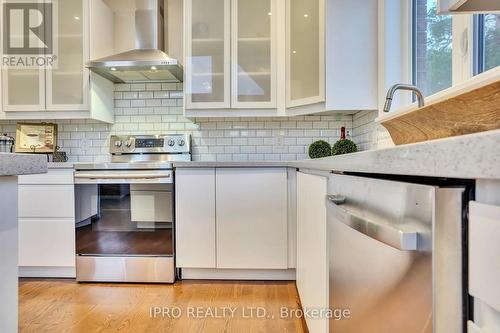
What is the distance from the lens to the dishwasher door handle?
434mm

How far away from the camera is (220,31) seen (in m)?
2.54

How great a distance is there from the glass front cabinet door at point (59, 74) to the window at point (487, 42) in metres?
2.60

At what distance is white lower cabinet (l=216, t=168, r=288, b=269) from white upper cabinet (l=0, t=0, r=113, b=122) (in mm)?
1311

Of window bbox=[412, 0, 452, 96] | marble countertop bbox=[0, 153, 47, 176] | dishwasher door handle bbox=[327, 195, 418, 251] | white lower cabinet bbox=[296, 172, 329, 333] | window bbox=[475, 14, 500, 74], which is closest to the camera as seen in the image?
dishwasher door handle bbox=[327, 195, 418, 251]

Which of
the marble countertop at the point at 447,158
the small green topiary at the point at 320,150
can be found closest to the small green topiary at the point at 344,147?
the small green topiary at the point at 320,150

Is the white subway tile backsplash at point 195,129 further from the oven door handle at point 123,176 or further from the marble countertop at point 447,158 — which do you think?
the marble countertop at point 447,158

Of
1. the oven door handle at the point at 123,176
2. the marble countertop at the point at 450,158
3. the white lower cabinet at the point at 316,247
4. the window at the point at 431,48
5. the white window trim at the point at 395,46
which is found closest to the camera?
the marble countertop at the point at 450,158

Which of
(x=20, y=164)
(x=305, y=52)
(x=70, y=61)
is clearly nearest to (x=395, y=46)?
(x=305, y=52)

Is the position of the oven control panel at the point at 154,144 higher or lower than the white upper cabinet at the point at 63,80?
lower

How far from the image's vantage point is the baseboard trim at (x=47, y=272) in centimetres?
235

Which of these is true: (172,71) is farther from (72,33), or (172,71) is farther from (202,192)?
(202,192)

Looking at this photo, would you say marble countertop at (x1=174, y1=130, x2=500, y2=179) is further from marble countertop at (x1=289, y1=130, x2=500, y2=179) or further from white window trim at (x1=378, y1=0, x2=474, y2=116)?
white window trim at (x1=378, y1=0, x2=474, y2=116)

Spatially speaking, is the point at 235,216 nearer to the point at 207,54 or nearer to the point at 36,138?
the point at 207,54

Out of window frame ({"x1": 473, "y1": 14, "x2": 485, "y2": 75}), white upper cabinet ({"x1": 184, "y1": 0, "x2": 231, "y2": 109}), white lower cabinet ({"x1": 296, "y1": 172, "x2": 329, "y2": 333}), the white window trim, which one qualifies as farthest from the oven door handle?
window frame ({"x1": 473, "y1": 14, "x2": 485, "y2": 75})
